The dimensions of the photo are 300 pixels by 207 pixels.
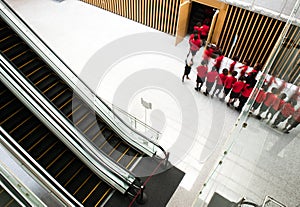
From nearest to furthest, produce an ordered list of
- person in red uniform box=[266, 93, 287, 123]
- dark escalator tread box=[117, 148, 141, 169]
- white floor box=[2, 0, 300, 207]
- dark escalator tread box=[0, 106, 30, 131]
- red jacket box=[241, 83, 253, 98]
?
white floor box=[2, 0, 300, 207] → dark escalator tread box=[0, 106, 30, 131] → person in red uniform box=[266, 93, 287, 123] → dark escalator tread box=[117, 148, 141, 169] → red jacket box=[241, 83, 253, 98]

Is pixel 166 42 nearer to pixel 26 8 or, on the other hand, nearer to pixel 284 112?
pixel 284 112

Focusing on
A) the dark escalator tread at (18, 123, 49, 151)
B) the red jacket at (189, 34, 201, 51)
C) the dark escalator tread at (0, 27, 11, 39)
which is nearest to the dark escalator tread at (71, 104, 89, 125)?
the dark escalator tread at (18, 123, 49, 151)

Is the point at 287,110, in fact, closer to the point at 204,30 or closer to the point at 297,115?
the point at 297,115

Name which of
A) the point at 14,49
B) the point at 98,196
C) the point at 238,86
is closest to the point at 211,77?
the point at 238,86

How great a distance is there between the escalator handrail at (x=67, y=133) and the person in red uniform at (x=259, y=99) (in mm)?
3202

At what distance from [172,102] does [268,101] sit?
2.85m

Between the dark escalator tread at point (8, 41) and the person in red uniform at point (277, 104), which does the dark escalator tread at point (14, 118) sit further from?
the person in red uniform at point (277, 104)

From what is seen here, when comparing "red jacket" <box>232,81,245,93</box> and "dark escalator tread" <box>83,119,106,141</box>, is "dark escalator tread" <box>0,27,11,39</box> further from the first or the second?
"red jacket" <box>232,81,245,93</box>

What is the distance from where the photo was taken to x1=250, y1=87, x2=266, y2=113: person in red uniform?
18.3 ft

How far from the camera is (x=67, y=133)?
562cm

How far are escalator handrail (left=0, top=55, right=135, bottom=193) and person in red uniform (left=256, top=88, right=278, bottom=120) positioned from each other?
136 inches

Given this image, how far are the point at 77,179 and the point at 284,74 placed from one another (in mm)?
5894

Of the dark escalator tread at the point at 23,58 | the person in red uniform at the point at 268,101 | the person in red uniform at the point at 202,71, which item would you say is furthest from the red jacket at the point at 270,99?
the dark escalator tread at the point at 23,58

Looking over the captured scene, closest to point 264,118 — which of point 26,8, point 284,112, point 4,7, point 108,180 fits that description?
point 284,112
